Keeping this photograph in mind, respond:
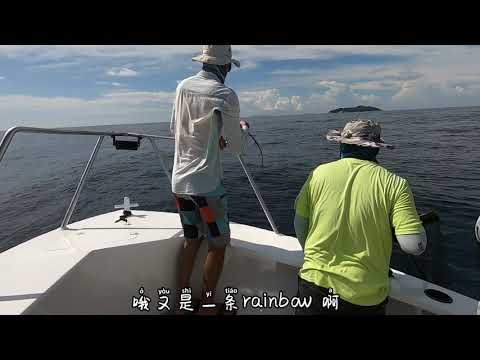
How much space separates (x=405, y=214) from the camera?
145cm

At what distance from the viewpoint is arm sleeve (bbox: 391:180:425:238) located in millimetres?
1446

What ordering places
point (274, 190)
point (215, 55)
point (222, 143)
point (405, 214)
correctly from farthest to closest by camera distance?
point (274, 190), point (222, 143), point (215, 55), point (405, 214)

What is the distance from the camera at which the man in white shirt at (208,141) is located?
1742 millimetres

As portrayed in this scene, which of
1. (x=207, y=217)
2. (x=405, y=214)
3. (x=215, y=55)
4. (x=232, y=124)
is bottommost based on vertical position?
(x=207, y=217)

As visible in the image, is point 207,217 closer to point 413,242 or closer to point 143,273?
point 143,273

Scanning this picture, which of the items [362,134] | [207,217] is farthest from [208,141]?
[362,134]

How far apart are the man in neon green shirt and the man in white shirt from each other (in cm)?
59

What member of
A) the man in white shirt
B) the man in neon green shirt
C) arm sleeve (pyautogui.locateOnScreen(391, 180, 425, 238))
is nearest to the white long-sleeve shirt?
the man in white shirt

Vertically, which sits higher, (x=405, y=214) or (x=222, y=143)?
(x=222, y=143)

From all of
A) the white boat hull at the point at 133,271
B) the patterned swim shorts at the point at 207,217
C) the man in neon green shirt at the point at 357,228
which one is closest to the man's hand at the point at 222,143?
the patterned swim shorts at the point at 207,217

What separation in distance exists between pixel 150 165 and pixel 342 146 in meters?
16.4

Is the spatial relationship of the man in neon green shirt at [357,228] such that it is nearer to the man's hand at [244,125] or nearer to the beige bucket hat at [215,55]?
the man's hand at [244,125]

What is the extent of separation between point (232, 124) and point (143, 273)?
1426mm

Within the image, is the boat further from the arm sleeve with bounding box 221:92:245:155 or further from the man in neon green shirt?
the arm sleeve with bounding box 221:92:245:155
